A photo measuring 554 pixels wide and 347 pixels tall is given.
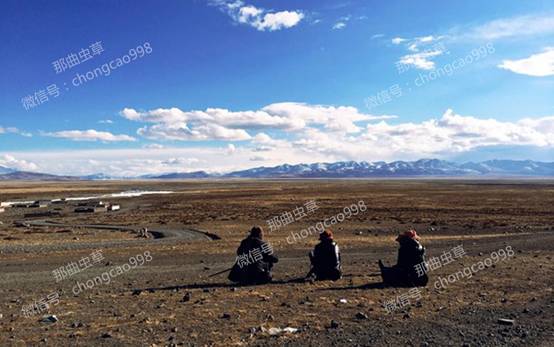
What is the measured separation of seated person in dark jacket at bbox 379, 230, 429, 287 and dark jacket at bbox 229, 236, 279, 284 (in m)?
3.67

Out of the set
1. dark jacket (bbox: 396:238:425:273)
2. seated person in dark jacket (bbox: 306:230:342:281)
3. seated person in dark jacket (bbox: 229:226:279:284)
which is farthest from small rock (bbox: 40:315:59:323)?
dark jacket (bbox: 396:238:425:273)

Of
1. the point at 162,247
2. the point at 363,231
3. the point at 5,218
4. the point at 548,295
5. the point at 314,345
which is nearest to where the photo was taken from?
the point at 314,345

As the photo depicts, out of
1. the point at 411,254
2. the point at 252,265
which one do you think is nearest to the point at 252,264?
the point at 252,265

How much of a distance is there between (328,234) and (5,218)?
47404 millimetres

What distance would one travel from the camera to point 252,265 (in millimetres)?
15508

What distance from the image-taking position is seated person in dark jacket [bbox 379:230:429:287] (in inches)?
579

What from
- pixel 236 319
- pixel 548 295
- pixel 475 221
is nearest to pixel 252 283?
pixel 236 319

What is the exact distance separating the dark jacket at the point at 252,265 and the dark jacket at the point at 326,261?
1513 mm

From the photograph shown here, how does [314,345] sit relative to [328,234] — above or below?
below

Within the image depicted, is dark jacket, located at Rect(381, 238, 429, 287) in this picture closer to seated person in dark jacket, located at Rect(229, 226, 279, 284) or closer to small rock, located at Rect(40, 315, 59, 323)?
seated person in dark jacket, located at Rect(229, 226, 279, 284)

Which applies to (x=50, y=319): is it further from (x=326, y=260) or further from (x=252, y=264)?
(x=326, y=260)

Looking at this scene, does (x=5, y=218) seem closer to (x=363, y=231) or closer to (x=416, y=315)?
(x=363, y=231)

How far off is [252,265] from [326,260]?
8.03ft

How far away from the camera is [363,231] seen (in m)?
34.5
